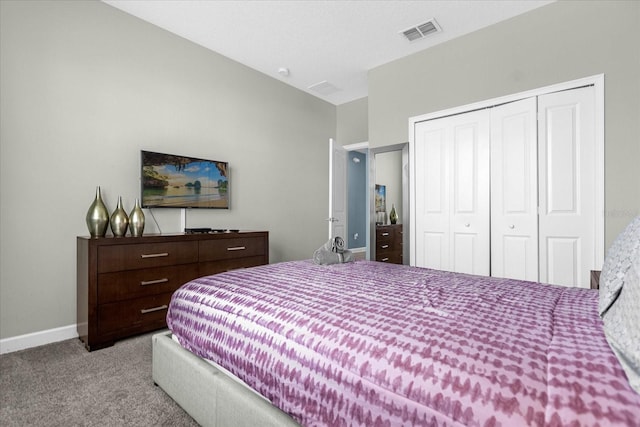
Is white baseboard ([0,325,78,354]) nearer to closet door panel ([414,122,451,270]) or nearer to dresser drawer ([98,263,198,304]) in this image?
dresser drawer ([98,263,198,304])

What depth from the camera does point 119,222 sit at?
8.89ft

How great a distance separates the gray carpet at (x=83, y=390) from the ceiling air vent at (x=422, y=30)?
3756mm

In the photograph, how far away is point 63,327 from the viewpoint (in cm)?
272

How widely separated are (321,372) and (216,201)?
10.1ft

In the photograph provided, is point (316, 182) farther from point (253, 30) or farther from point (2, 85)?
point (2, 85)

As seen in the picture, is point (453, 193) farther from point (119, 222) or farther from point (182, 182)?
point (119, 222)

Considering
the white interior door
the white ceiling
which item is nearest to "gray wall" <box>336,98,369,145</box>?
the white interior door

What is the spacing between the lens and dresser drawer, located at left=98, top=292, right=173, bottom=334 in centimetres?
249

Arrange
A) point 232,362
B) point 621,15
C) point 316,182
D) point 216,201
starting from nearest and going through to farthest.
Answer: point 232,362 < point 621,15 < point 216,201 < point 316,182

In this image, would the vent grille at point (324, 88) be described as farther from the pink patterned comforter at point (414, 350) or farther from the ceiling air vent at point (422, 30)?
the pink patterned comforter at point (414, 350)

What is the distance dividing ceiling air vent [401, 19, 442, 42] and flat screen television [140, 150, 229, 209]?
97.8 inches

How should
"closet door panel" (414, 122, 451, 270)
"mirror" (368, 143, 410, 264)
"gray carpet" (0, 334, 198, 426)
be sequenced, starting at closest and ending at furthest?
"gray carpet" (0, 334, 198, 426)
"closet door panel" (414, 122, 451, 270)
"mirror" (368, 143, 410, 264)

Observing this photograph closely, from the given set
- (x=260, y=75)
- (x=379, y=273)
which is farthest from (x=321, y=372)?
(x=260, y=75)

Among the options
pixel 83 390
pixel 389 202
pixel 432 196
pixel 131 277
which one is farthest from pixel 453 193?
pixel 83 390
